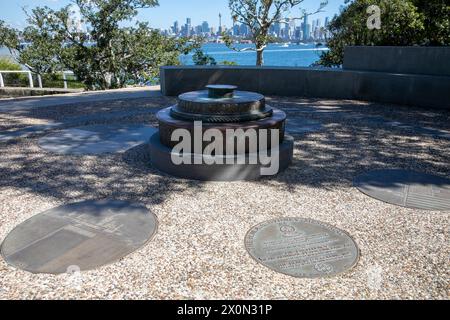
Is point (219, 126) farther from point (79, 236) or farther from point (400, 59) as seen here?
point (400, 59)

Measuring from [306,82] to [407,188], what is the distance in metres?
7.70

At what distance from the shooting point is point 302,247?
11.9 ft

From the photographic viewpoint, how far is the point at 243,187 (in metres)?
5.14

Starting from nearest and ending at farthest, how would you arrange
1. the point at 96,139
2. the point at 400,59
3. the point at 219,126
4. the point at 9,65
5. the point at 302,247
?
the point at 302,247 → the point at 219,126 → the point at 96,139 → the point at 400,59 → the point at 9,65

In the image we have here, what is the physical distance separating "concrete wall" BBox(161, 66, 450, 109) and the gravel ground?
3.11m

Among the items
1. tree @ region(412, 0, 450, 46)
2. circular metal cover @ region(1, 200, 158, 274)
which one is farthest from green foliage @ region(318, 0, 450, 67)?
circular metal cover @ region(1, 200, 158, 274)

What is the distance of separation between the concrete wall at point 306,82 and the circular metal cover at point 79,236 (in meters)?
8.42

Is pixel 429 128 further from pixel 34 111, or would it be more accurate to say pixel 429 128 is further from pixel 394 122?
pixel 34 111

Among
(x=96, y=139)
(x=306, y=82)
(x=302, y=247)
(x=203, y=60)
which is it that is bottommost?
(x=302, y=247)

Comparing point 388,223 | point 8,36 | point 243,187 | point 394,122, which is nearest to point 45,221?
point 243,187

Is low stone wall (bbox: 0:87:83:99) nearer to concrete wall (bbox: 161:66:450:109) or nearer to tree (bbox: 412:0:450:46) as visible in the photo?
concrete wall (bbox: 161:66:450:109)

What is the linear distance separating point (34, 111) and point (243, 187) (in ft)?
26.0

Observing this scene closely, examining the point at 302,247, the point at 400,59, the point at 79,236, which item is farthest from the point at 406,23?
the point at 79,236

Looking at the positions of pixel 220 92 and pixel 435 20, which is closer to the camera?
pixel 220 92
